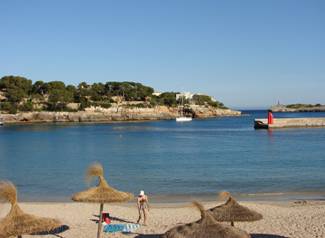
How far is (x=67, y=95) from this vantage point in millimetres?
141250

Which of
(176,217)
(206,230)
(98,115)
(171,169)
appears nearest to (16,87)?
(98,115)

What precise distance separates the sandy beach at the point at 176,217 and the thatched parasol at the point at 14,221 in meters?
4.91

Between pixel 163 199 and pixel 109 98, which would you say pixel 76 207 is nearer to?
pixel 163 199

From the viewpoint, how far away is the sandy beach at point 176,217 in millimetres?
16125

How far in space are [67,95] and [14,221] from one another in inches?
5227

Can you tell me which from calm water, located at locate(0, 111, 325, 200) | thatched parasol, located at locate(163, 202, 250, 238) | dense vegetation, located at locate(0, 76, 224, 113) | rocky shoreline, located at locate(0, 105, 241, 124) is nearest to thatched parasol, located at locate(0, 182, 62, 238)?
thatched parasol, located at locate(163, 202, 250, 238)

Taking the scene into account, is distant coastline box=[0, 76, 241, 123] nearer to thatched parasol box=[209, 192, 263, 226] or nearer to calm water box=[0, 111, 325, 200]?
calm water box=[0, 111, 325, 200]

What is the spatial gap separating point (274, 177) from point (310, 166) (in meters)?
7.06

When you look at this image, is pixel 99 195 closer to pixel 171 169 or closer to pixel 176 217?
pixel 176 217

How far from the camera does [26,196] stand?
26719 millimetres

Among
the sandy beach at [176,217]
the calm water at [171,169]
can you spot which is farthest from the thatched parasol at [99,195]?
the calm water at [171,169]

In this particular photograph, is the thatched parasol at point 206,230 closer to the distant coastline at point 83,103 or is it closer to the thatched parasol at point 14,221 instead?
the thatched parasol at point 14,221

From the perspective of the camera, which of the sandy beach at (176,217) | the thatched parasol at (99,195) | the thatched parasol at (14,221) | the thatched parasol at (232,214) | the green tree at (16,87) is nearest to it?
the thatched parasol at (14,221)

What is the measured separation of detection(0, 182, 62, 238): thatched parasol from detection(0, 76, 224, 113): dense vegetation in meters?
125
